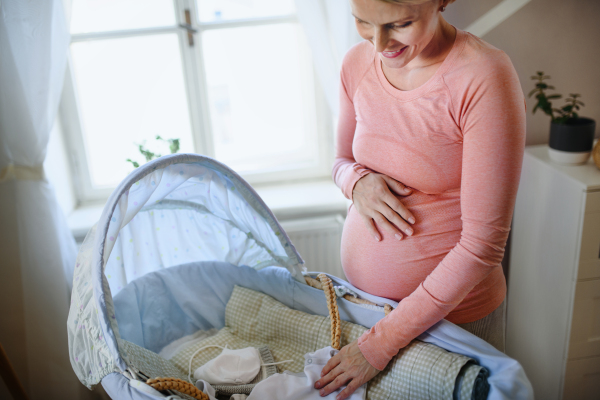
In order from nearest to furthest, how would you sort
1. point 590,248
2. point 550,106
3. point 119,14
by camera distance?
point 590,248 < point 550,106 < point 119,14

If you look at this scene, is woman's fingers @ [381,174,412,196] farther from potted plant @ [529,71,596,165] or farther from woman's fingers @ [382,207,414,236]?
potted plant @ [529,71,596,165]

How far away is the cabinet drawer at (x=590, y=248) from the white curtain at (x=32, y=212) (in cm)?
164

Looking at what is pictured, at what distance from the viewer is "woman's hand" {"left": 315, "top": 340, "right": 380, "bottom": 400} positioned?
0.97 m

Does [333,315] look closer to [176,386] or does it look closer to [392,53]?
[176,386]

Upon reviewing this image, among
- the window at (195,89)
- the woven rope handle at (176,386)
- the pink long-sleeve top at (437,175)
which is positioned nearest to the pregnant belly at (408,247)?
the pink long-sleeve top at (437,175)

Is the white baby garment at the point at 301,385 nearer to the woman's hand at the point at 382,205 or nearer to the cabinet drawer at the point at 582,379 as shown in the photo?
the woman's hand at the point at 382,205

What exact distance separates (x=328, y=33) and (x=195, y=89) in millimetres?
615

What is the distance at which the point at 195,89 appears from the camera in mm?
1944

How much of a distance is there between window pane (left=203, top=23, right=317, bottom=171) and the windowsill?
18cm

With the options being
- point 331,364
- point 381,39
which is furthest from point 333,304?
point 381,39

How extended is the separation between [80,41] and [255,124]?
0.76 metres

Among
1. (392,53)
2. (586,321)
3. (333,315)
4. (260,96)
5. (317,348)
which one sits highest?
(392,53)

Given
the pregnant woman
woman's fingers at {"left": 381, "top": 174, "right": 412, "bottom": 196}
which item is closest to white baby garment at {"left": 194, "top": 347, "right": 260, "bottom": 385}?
the pregnant woman

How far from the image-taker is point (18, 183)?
158 cm
